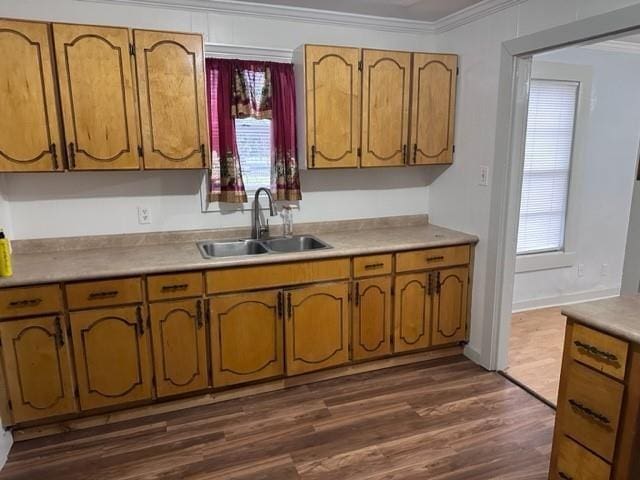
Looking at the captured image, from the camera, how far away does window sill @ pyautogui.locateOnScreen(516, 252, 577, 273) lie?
3934mm

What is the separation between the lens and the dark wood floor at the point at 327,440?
6.97ft

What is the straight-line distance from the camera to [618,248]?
169 inches

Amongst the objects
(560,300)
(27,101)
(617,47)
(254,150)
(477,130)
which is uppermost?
(617,47)

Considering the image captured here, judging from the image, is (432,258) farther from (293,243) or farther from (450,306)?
(293,243)

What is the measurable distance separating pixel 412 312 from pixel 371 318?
12.1 inches

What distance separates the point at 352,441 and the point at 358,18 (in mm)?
2679

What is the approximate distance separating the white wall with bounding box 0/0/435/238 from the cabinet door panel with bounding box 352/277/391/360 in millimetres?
698

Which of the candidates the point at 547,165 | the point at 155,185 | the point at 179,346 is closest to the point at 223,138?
the point at 155,185

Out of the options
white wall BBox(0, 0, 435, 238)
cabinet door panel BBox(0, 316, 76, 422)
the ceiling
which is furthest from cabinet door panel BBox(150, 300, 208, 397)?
the ceiling

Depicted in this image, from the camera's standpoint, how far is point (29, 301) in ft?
7.22

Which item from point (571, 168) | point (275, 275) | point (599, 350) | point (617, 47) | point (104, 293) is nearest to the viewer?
point (599, 350)

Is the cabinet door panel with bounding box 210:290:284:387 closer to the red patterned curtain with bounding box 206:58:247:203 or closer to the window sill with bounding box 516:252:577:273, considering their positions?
the red patterned curtain with bounding box 206:58:247:203

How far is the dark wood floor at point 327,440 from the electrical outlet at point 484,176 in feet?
4.29

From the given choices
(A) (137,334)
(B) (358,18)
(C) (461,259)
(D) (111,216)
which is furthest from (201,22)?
(C) (461,259)
